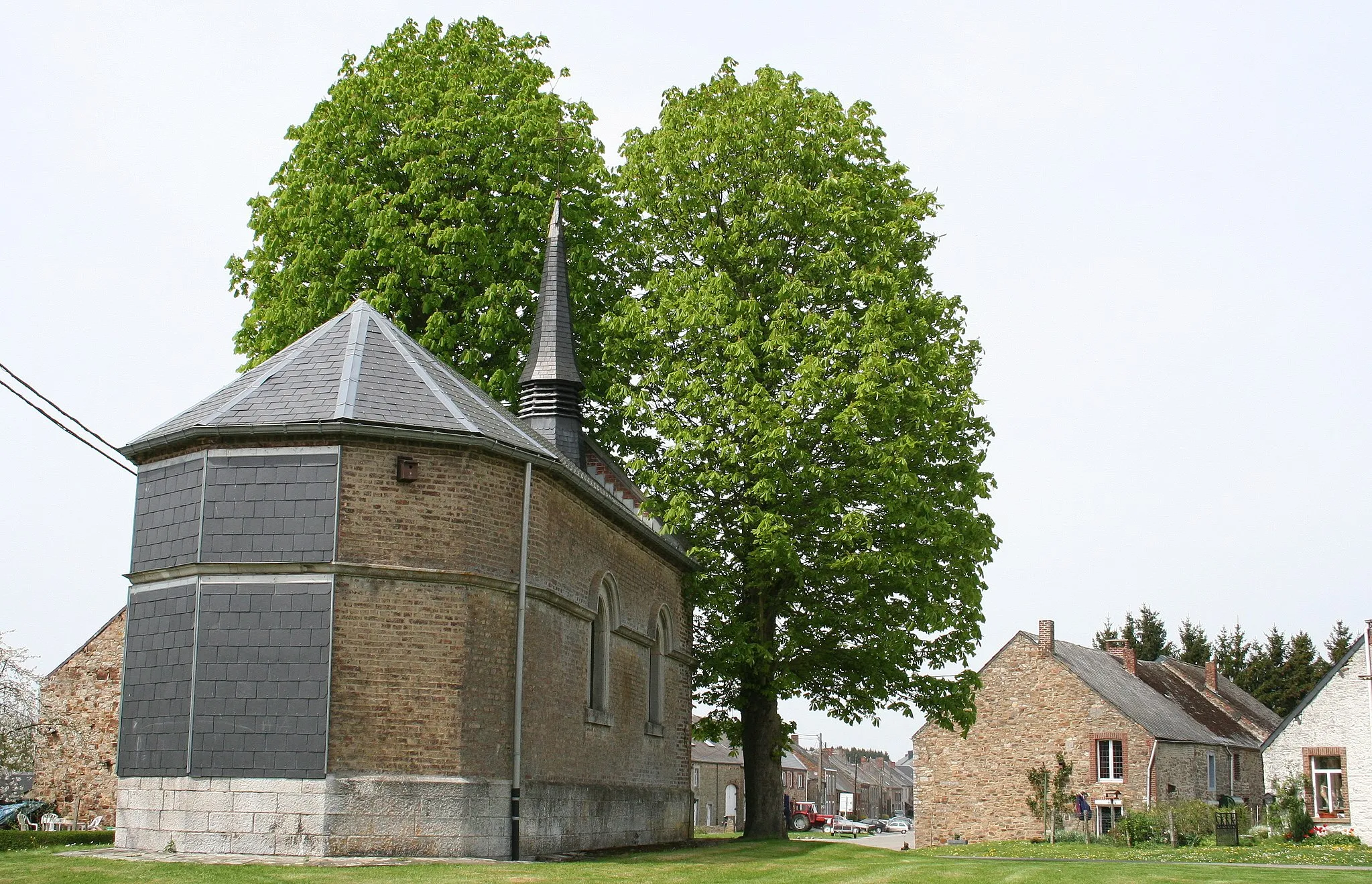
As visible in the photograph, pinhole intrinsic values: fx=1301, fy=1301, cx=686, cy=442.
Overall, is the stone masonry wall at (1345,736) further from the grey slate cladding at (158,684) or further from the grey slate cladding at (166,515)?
the grey slate cladding at (166,515)

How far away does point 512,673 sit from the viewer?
53.1ft

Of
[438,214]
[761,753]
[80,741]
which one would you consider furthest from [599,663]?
[80,741]

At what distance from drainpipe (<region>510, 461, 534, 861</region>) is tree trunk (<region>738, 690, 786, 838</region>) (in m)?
9.38

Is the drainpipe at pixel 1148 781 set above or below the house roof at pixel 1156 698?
below

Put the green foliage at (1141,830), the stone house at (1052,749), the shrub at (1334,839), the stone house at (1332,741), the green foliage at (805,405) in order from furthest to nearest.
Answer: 1. the stone house at (1052,749)
2. the green foliage at (1141,830)
3. the stone house at (1332,741)
4. the shrub at (1334,839)
5. the green foliage at (805,405)

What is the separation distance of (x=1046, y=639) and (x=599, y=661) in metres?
28.4

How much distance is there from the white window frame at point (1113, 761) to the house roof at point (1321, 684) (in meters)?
5.43

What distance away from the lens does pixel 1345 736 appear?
118 ft

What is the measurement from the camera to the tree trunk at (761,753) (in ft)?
81.8

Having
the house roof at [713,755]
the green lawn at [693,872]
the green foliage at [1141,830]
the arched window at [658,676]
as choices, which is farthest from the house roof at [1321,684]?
the house roof at [713,755]

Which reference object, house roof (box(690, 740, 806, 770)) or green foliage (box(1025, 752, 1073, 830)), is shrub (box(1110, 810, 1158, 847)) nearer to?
green foliage (box(1025, 752, 1073, 830))

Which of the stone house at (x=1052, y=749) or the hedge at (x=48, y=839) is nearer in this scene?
the hedge at (x=48, y=839)

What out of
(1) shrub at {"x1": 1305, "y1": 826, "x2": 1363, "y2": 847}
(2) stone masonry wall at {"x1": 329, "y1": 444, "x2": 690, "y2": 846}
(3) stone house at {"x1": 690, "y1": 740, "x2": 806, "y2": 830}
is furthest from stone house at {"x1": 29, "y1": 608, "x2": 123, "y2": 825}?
(3) stone house at {"x1": 690, "y1": 740, "x2": 806, "y2": 830}

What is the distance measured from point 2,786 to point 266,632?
34.3 meters
